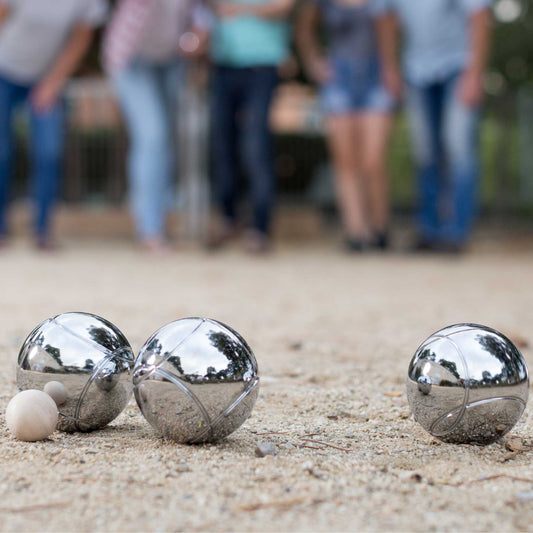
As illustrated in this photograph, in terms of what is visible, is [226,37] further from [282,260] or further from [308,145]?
[308,145]

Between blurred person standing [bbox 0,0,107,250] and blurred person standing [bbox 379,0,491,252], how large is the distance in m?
2.58

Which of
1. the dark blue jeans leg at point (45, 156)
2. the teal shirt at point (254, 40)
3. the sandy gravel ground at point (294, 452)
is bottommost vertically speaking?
the sandy gravel ground at point (294, 452)

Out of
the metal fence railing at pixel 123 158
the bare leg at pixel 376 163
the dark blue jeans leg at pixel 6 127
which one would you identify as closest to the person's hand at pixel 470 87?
the bare leg at pixel 376 163

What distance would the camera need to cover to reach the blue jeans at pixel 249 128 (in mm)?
6793

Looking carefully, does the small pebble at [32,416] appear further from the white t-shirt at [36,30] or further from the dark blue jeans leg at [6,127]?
the dark blue jeans leg at [6,127]

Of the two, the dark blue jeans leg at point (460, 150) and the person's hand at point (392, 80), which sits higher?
the person's hand at point (392, 80)

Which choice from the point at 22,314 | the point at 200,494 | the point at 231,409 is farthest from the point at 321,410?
the point at 22,314

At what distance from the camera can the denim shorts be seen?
7.02 m

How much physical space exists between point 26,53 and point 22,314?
3.43 metres

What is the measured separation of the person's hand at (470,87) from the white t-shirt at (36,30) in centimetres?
305

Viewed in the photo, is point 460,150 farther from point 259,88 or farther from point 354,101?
point 259,88

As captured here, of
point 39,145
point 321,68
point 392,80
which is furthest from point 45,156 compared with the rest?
point 392,80

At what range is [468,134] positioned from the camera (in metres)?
6.61

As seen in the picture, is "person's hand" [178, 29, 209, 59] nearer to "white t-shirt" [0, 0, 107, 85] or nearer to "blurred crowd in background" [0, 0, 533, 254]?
"blurred crowd in background" [0, 0, 533, 254]
